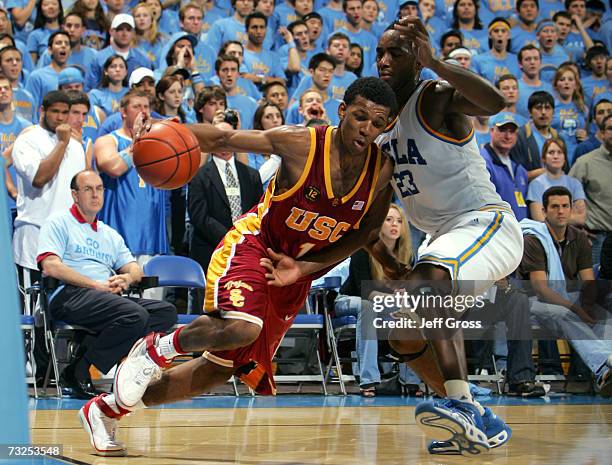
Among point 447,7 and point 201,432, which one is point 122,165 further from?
point 447,7

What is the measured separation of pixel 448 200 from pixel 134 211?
14.1ft

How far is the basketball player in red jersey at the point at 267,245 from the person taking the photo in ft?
14.7

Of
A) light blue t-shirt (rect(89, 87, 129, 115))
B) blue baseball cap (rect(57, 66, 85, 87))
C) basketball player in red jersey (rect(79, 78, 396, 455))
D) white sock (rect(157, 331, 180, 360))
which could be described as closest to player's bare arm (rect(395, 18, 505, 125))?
basketball player in red jersey (rect(79, 78, 396, 455))

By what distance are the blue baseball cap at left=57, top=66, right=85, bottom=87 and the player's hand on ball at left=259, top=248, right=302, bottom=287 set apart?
209 inches

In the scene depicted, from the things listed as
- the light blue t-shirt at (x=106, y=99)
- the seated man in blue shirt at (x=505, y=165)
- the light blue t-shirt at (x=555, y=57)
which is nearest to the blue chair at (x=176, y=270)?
the light blue t-shirt at (x=106, y=99)

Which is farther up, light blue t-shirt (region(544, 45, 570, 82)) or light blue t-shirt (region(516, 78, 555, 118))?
light blue t-shirt (region(544, 45, 570, 82))

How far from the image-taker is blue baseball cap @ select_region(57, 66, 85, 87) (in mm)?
9266

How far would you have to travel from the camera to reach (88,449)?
4695mm

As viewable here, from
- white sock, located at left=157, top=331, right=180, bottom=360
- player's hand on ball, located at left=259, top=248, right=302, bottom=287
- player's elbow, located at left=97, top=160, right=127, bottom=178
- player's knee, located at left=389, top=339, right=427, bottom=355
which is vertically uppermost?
player's elbow, located at left=97, top=160, right=127, bottom=178

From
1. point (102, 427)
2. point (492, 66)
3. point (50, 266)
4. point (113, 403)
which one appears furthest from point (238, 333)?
point (492, 66)

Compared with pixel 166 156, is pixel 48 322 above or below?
below

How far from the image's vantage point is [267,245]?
15.6 ft

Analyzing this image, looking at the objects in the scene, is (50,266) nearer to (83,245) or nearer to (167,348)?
(83,245)

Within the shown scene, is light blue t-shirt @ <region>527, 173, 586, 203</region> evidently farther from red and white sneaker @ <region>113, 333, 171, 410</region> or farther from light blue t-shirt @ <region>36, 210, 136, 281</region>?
red and white sneaker @ <region>113, 333, 171, 410</region>
